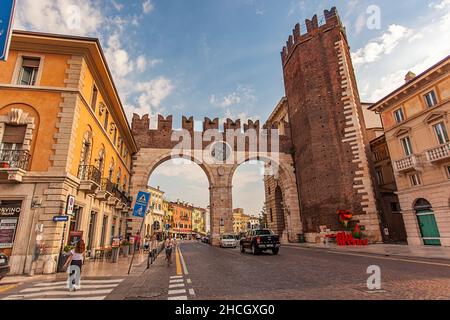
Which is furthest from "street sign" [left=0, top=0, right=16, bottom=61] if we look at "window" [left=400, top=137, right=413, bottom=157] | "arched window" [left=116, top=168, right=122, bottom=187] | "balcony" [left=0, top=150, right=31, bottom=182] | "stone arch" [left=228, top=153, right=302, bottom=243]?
"stone arch" [left=228, top=153, right=302, bottom=243]

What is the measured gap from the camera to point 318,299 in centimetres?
528

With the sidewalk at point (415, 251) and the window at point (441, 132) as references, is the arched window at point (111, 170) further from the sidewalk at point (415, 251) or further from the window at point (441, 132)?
the window at point (441, 132)

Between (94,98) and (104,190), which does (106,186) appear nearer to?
(104,190)

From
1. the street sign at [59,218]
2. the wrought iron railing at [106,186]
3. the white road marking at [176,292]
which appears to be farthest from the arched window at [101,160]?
the white road marking at [176,292]

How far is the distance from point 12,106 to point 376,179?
102 ft

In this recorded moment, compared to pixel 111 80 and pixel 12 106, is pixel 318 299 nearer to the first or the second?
pixel 12 106

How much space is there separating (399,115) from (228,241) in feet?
66.6

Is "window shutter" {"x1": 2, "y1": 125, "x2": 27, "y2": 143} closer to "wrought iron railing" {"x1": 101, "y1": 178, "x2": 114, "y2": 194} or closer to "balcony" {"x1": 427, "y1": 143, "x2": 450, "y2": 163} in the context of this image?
"wrought iron railing" {"x1": 101, "y1": 178, "x2": 114, "y2": 194}

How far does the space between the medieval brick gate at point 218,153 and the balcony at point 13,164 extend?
17524 mm

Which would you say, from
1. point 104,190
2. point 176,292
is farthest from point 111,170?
point 176,292

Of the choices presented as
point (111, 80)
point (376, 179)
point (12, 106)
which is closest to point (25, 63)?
point (12, 106)

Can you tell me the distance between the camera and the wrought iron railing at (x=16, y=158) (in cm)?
1094

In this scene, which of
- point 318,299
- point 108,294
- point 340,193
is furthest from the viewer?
point 340,193

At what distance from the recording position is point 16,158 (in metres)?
11.2
